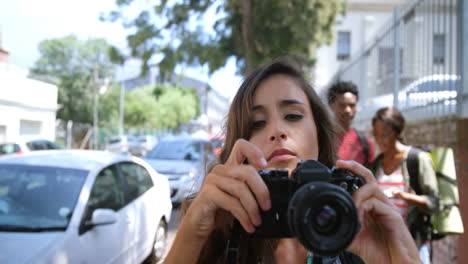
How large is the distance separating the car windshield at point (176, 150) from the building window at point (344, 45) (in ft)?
44.9

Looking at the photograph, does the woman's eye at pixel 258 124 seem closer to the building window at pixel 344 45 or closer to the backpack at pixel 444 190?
the backpack at pixel 444 190

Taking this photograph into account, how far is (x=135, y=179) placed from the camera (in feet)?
13.6

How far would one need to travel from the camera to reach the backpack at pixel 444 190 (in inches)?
102

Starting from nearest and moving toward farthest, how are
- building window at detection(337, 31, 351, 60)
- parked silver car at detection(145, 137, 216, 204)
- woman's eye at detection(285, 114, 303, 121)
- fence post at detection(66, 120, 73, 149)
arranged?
woman's eye at detection(285, 114, 303, 121), fence post at detection(66, 120, 73, 149), parked silver car at detection(145, 137, 216, 204), building window at detection(337, 31, 351, 60)

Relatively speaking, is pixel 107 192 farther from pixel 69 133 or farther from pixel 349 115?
pixel 349 115

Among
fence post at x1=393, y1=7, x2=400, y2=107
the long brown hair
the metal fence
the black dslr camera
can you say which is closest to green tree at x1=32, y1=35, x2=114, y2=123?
the long brown hair

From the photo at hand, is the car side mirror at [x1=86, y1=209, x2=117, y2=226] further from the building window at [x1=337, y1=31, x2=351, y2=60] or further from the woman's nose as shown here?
the building window at [x1=337, y1=31, x2=351, y2=60]

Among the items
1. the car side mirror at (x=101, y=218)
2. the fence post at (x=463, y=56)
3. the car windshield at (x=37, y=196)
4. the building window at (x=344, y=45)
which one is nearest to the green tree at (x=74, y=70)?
the car windshield at (x=37, y=196)

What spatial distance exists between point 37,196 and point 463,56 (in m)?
3.78

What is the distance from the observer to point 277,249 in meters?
1.41

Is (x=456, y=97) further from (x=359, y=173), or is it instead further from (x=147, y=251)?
(x=147, y=251)

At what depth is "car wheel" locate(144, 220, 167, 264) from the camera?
4004 mm

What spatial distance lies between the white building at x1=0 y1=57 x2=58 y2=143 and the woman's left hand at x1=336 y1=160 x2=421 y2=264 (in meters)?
1.69

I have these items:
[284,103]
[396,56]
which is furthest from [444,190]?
[396,56]
